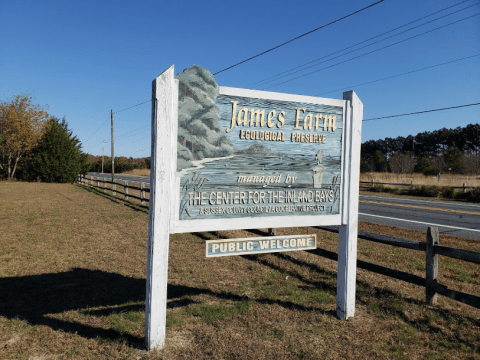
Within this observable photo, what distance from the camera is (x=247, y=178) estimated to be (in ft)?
12.1

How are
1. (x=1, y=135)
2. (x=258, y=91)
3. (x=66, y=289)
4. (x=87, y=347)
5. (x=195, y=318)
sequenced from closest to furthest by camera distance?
(x=87, y=347), (x=258, y=91), (x=195, y=318), (x=66, y=289), (x=1, y=135)

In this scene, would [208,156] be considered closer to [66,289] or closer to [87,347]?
[87,347]

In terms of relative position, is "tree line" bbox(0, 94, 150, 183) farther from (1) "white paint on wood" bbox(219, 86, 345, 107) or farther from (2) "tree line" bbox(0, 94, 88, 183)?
(1) "white paint on wood" bbox(219, 86, 345, 107)

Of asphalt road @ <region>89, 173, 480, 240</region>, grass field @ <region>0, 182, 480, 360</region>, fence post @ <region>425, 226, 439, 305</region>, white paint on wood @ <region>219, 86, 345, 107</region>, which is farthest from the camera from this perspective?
asphalt road @ <region>89, 173, 480, 240</region>

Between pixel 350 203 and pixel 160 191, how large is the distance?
2377 millimetres

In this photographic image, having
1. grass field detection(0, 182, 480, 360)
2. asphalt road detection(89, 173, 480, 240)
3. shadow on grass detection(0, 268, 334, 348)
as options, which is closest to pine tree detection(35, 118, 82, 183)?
grass field detection(0, 182, 480, 360)

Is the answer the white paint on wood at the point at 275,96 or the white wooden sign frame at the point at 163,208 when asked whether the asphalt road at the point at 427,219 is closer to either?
the white paint on wood at the point at 275,96

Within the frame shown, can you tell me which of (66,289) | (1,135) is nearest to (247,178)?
(66,289)

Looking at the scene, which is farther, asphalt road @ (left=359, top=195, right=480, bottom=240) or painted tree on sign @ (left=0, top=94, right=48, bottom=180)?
painted tree on sign @ (left=0, top=94, right=48, bottom=180)

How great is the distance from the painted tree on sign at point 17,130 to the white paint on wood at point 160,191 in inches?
1719

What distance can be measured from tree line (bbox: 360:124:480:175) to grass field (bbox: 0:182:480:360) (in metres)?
44.5

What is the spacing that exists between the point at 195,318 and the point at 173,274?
1737mm

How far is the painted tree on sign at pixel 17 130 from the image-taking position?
38750 mm

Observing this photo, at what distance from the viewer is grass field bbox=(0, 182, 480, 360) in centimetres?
331
